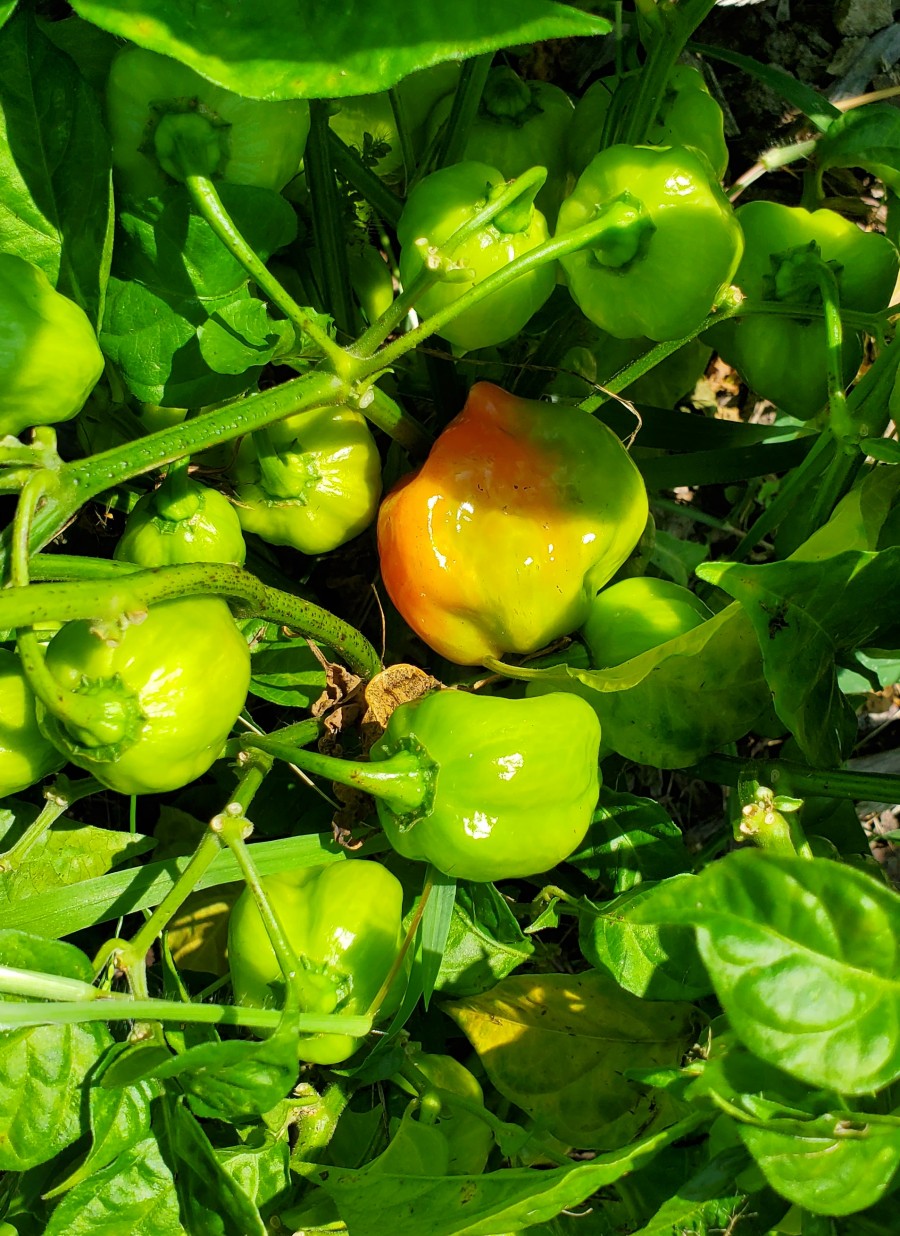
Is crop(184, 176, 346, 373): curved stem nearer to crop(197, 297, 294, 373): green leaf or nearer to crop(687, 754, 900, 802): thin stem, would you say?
crop(197, 297, 294, 373): green leaf

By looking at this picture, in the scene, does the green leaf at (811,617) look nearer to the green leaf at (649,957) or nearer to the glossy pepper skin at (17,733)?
the green leaf at (649,957)

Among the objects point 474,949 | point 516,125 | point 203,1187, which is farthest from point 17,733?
point 516,125

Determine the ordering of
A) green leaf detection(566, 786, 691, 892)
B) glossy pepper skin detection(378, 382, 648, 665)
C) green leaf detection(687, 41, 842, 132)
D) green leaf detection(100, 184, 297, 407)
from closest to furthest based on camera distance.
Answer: green leaf detection(100, 184, 297, 407) → glossy pepper skin detection(378, 382, 648, 665) → green leaf detection(566, 786, 691, 892) → green leaf detection(687, 41, 842, 132)

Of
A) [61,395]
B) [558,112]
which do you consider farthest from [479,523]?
[558,112]

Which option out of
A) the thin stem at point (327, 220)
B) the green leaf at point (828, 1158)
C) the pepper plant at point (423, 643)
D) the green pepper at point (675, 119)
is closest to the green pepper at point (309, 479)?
the pepper plant at point (423, 643)

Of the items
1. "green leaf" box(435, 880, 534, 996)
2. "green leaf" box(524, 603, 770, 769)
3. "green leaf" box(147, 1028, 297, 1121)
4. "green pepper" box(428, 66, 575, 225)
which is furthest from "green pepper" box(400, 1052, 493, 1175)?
"green pepper" box(428, 66, 575, 225)

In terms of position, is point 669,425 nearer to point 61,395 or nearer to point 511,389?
point 511,389
